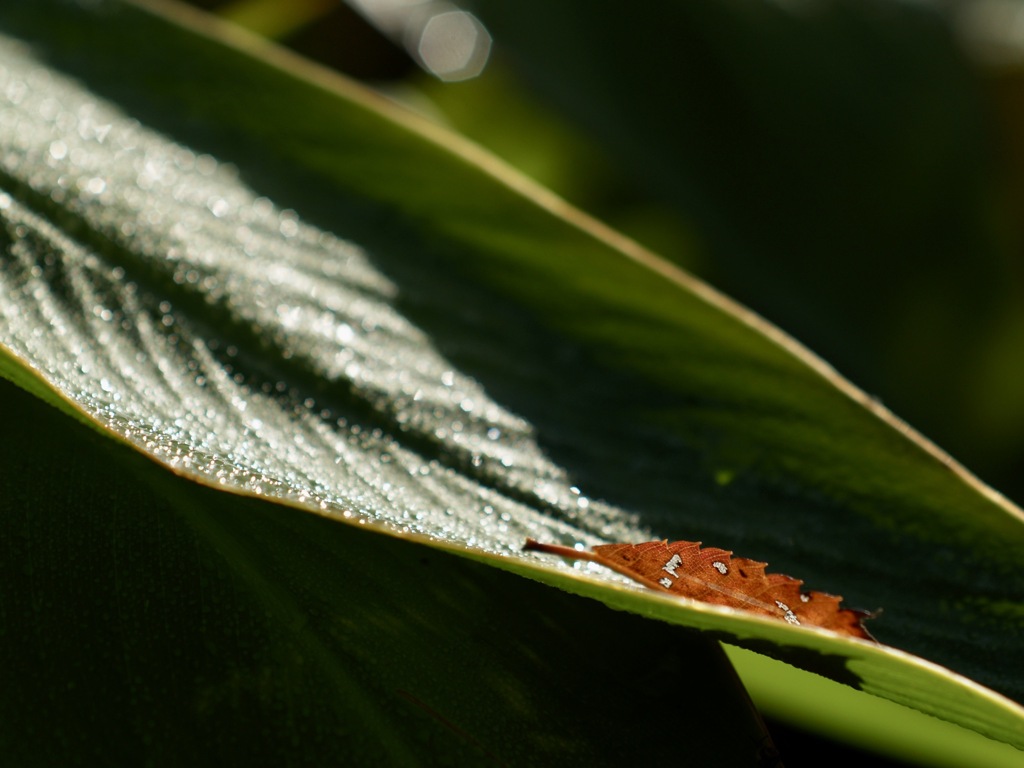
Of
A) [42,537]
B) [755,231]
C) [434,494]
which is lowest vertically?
[42,537]

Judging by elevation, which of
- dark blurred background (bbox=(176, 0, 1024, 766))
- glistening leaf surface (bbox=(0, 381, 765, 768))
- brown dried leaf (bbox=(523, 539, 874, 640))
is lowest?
glistening leaf surface (bbox=(0, 381, 765, 768))

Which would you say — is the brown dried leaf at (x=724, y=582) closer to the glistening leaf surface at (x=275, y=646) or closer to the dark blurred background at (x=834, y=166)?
the glistening leaf surface at (x=275, y=646)

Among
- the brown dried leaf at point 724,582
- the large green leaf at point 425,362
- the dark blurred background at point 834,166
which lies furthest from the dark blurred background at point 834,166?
the brown dried leaf at point 724,582

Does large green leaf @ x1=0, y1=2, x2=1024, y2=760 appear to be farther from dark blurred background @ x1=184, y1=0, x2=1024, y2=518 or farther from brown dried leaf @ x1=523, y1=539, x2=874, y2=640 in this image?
dark blurred background @ x1=184, y1=0, x2=1024, y2=518

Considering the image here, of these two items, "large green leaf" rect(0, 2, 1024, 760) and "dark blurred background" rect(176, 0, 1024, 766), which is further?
"dark blurred background" rect(176, 0, 1024, 766)

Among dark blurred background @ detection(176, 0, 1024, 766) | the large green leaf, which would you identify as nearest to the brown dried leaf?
the large green leaf

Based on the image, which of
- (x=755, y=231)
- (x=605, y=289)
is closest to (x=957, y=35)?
(x=755, y=231)

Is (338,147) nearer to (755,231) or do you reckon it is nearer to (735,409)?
(735,409)
